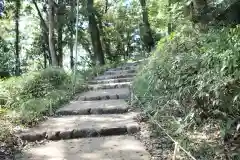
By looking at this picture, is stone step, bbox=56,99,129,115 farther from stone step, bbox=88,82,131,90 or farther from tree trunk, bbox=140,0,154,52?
tree trunk, bbox=140,0,154,52

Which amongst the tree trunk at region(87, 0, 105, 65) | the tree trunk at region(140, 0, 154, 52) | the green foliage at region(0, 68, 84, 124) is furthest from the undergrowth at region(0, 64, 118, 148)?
the tree trunk at region(140, 0, 154, 52)

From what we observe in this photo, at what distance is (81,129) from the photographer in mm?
5512

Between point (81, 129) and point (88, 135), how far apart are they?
15 cm

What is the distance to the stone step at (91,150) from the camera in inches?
172

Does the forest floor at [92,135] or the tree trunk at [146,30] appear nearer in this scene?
the forest floor at [92,135]

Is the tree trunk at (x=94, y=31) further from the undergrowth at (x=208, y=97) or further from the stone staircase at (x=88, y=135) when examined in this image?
the undergrowth at (x=208, y=97)

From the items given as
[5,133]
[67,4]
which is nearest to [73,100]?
[5,133]

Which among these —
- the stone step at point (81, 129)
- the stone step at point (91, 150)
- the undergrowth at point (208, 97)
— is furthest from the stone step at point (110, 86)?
the stone step at point (91, 150)

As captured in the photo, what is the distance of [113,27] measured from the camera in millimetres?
25156

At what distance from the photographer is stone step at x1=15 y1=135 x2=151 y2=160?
4.38 meters

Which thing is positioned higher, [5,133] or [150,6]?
[150,6]

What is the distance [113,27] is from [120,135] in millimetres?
20367

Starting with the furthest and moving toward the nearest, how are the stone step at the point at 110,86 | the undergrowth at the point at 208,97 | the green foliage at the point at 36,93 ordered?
1. the stone step at the point at 110,86
2. the green foliage at the point at 36,93
3. the undergrowth at the point at 208,97

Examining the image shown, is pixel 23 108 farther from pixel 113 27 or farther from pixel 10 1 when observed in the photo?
pixel 113 27
